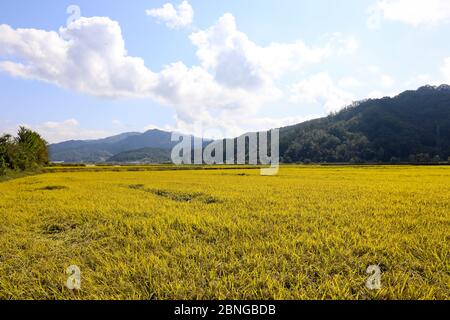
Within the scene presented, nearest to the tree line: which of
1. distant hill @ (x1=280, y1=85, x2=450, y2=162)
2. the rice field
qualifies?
the rice field

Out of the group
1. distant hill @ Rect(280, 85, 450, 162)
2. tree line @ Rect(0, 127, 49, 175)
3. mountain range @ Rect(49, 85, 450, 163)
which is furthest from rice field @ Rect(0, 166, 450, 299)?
distant hill @ Rect(280, 85, 450, 162)

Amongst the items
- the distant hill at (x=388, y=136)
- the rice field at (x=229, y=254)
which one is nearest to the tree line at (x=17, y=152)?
the rice field at (x=229, y=254)

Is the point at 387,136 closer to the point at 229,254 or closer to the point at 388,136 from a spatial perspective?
the point at 388,136

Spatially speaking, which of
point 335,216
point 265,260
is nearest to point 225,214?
point 335,216

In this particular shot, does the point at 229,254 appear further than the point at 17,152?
No

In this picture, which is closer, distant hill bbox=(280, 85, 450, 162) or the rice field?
the rice field

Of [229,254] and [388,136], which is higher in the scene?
[388,136]

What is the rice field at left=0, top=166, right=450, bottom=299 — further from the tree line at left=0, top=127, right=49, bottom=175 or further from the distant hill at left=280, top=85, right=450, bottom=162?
the distant hill at left=280, top=85, right=450, bottom=162

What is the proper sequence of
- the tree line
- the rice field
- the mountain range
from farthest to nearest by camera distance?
1. the mountain range
2. the tree line
3. the rice field

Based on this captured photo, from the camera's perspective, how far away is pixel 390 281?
319 centimetres

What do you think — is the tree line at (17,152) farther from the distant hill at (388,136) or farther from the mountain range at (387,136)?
the distant hill at (388,136)

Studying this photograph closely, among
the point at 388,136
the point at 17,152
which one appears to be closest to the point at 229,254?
the point at 17,152

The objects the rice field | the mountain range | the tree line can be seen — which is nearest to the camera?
the rice field

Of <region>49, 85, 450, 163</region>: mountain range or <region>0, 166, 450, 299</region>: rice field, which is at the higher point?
<region>49, 85, 450, 163</region>: mountain range
